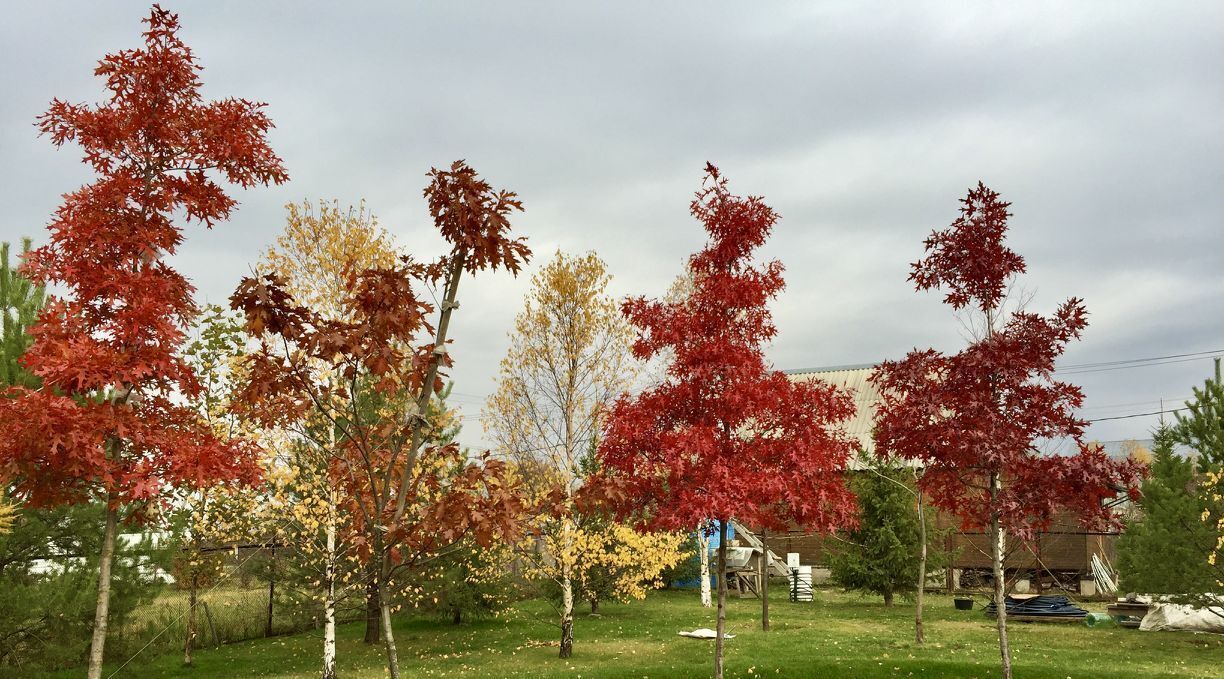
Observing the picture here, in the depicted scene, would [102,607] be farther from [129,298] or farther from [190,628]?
[190,628]

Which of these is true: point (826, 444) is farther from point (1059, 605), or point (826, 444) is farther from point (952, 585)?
point (952, 585)

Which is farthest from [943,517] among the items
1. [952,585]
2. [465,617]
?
[465,617]

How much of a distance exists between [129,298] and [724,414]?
627 centimetres

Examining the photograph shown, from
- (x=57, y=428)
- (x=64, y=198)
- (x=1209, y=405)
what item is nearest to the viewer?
(x=57, y=428)

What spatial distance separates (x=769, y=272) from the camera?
35.6ft

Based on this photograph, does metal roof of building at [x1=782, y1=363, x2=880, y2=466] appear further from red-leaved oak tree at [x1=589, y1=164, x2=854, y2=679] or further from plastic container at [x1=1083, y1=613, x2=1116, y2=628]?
red-leaved oak tree at [x1=589, y1=164, x2=854, y2=679]

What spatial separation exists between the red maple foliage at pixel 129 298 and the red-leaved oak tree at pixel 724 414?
443 cm

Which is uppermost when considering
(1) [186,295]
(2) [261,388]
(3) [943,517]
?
(1) [186,295]

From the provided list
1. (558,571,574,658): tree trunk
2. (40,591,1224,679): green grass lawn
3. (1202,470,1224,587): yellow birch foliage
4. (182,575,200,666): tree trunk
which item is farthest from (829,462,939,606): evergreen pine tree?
(182,575,200,666): tree trunk

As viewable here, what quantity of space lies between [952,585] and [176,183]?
29092mm

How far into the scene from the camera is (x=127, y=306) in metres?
7.68

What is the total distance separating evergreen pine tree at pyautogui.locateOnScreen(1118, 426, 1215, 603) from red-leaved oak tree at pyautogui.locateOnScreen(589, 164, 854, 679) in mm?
11197

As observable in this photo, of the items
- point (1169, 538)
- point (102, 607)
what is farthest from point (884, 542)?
point (102, 607)

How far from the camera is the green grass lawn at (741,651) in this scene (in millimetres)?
13203
